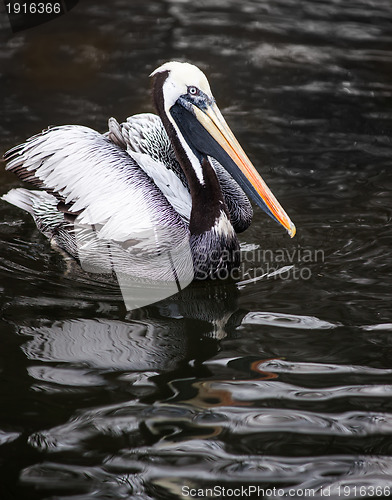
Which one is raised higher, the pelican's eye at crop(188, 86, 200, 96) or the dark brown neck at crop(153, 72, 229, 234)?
the pelican's eye at crop(188, 86, 200, 96)

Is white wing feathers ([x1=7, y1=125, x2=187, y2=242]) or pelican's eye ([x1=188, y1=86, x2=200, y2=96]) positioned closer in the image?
pelican's eye ([x1=188, y1=86, x2=200, y2=96])

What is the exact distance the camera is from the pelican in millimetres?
4246

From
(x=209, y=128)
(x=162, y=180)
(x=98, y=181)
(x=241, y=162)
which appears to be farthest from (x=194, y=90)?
(x=98, y=181)

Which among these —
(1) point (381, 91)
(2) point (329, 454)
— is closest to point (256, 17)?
(1) point (381, 91)

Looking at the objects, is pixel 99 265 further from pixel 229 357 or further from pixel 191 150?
pixel 229 357

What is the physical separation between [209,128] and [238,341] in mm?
1203

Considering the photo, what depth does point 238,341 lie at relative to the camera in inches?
150

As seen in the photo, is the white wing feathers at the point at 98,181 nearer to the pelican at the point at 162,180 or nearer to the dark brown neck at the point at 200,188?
the pelican at the point at 162,180

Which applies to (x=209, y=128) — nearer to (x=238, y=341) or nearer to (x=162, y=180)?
(x=162, y=180)

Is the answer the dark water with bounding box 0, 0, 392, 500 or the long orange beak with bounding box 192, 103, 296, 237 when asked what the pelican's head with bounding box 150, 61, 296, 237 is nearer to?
the long orange beak with bounding box 192, 103, 296, 237

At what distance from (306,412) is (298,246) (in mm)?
1650

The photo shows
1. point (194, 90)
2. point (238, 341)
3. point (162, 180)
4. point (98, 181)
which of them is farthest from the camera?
point (162, 180)

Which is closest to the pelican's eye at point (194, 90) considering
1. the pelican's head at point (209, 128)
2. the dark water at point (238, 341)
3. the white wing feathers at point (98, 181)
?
the pelican's head at point (209, 128)

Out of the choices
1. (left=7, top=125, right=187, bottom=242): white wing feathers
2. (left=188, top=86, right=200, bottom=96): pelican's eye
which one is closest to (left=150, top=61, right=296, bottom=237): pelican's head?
(left=188, top=86, right=200, bottom=96): pelican's eye
